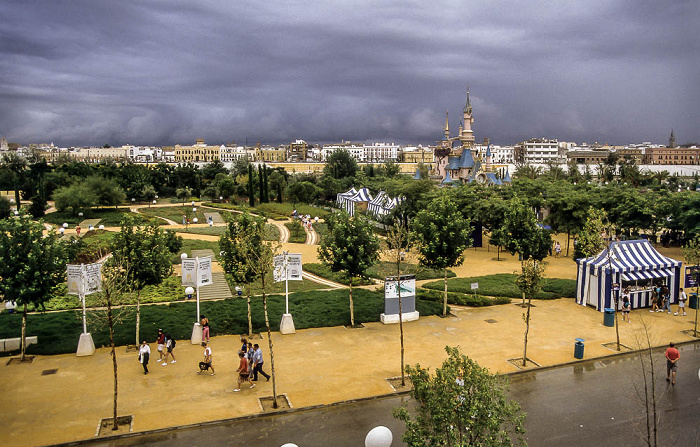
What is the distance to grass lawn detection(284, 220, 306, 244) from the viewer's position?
4277 cm

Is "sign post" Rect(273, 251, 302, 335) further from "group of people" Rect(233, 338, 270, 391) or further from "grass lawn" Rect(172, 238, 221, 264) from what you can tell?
"grass lawn" Rect(172, 238, 221, 264)

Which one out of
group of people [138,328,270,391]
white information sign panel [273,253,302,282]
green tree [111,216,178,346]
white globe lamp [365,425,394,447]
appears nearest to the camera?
white globe lamp [365,425,394,447]

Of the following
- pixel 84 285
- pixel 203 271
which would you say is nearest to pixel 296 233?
pixel 203 271

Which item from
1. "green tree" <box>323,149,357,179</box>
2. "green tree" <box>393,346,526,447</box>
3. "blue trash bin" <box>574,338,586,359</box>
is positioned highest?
"green tree" <box>323,149,357,179</box>

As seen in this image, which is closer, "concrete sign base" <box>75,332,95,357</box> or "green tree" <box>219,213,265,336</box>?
"concrete sign base" <box>75,332,95,357</box>

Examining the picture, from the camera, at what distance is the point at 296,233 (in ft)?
146

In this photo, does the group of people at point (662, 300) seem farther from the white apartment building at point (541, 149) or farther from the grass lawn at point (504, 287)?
the white apartment building at point (541, 149)

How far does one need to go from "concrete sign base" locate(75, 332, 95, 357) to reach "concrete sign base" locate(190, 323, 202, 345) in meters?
3.23

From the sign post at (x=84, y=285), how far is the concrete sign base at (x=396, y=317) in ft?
34.8

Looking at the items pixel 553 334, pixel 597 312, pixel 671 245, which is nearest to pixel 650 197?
pixel 671 245

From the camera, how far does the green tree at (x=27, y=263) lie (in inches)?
639

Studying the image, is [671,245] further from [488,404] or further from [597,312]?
[488,404]

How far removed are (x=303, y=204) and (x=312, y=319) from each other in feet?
157

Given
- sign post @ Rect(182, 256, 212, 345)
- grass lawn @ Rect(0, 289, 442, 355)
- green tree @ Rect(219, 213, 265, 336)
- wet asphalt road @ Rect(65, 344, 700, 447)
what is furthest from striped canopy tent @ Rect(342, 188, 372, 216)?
wet asphalt road @ Rect(65, 344, 700, 447)
